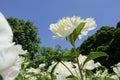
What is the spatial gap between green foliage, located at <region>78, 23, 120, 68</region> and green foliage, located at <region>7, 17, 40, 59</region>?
42.0 feet

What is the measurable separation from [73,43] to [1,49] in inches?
44.8

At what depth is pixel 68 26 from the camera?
5.18 feet

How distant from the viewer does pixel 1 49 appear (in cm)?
48

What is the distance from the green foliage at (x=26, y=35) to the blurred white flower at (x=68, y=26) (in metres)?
36.0

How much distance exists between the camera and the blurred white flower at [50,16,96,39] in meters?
1.56

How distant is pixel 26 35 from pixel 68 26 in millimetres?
37036

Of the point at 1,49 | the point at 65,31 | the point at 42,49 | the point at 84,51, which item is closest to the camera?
the point at 1,49

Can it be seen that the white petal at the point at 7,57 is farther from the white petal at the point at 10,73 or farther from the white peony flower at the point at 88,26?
the white peony flower at the point at 88,26

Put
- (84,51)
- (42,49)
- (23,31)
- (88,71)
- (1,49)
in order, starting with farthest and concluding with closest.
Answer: (42,49) < (23,31) < (84,51) < (88,71) < (1,49)

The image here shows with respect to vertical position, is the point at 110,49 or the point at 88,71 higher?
the point at 110,49

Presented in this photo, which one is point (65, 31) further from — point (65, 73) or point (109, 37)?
point (109, 37)

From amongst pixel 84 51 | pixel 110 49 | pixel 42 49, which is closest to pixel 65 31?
pixel 110 49

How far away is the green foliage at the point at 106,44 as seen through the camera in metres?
21.1

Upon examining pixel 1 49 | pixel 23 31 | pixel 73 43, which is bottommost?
pixel 1 49
